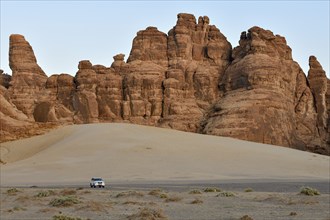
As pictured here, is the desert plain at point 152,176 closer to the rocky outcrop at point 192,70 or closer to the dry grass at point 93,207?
the dry grass at point 93,207

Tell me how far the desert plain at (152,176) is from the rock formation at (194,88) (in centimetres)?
1816

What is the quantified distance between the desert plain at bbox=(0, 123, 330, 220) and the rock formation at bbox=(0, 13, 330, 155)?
59.6 ft

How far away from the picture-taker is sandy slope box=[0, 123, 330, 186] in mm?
46406

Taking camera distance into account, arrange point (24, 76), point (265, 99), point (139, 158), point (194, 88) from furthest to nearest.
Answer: point (24, 76) → point (194, 88) → point (265, 99) → point (139, 158)

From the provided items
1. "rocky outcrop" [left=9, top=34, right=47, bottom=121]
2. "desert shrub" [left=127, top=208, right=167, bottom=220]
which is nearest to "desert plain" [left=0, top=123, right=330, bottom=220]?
"desert shrub" [left=127, top=208, right=167, bottom=220]

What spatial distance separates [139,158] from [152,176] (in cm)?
1015

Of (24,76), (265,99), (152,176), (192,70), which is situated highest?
(192,70)

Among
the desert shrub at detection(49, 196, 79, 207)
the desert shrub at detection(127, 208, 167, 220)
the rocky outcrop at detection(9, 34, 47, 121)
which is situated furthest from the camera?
the rocky outcrop at detection(9, 34, 47, 121)

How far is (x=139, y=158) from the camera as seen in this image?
5494cm

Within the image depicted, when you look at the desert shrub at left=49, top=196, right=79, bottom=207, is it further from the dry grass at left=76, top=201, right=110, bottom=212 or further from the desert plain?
the dry grass at left=76, top=201, right=110, bottom=212

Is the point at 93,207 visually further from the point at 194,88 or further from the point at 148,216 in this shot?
the point at 194,88

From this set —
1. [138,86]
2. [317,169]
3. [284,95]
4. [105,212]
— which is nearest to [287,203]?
[105,212]

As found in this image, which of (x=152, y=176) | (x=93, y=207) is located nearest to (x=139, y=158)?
(x=152, y=176)

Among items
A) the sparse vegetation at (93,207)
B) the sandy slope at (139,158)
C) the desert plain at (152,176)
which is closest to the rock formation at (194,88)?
the desert plain at (152,176)
